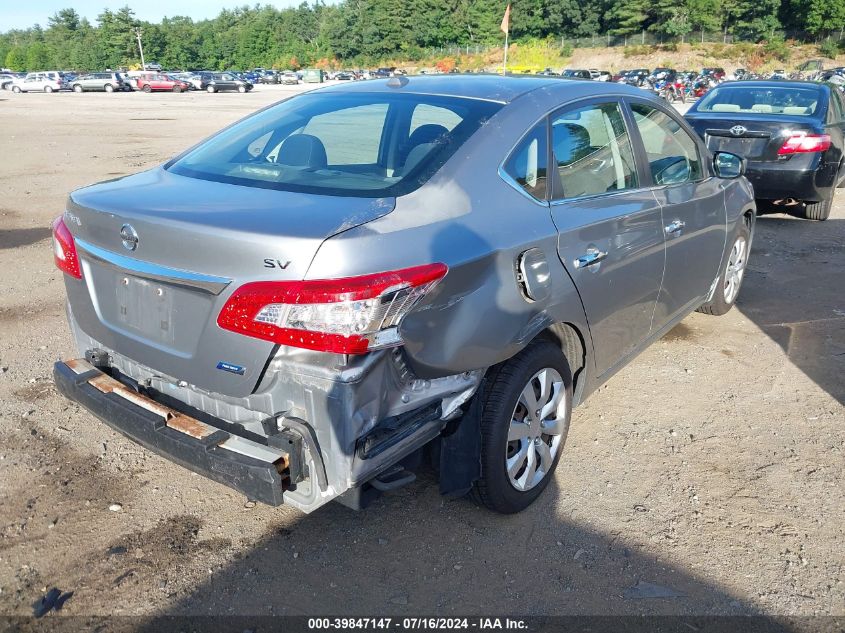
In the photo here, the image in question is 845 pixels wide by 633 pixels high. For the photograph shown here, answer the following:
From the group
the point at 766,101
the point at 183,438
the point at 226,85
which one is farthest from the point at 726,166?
the point at 226,85

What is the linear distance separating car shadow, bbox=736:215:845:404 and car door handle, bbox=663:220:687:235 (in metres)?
1.50

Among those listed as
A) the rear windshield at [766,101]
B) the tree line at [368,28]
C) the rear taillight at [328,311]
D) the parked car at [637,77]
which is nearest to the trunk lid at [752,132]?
the rear windshield at [766,101]

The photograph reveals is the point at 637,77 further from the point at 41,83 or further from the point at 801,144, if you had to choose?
the point at 801,144

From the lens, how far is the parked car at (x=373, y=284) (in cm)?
237

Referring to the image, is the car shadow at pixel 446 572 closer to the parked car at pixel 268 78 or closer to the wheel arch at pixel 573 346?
the wheel arch at pixel 573 346

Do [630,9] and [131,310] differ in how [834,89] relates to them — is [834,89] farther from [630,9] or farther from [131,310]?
[630,9]

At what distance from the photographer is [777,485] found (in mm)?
3518

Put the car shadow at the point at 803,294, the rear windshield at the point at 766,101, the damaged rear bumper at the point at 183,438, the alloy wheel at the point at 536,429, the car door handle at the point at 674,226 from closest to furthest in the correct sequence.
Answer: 1. the damaged rear bumper at the point at 183,438
2. the alloy wheel at the point at 536,429
3. the car door handle at the point at 674,226
4. the car shadow at the point at 803,294
5. the rear windshield at the point at 766,101

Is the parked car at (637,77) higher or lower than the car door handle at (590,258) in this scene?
lower

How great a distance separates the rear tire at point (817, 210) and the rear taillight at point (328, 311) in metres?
8.62

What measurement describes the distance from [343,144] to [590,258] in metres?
1.30

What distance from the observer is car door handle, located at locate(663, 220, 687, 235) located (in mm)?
3994

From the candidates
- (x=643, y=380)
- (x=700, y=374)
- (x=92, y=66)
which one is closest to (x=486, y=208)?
(x=643, y=380)

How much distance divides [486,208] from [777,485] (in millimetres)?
2067
